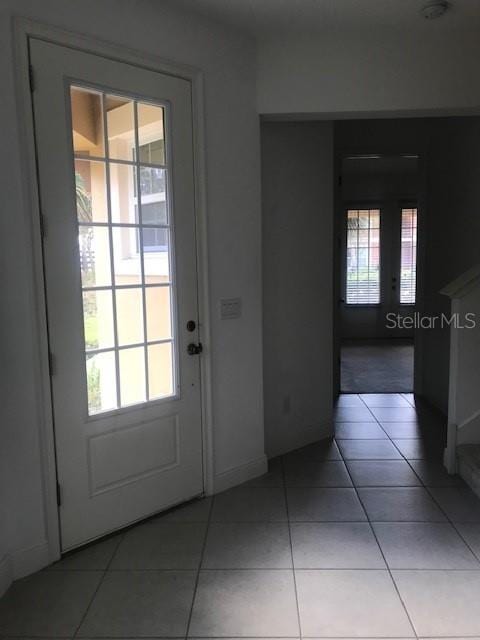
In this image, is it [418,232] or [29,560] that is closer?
[29,560]

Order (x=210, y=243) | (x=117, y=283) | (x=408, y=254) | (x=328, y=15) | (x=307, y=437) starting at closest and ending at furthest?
(x=117, y=283)
(x=328, y=15)
(x=210, y=243)
(x=307, y=437)
(x=408, y=254)

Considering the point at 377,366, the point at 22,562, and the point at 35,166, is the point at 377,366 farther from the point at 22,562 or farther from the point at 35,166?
the point at 35,166

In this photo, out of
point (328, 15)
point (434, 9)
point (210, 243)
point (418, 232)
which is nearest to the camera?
point (434, 9)

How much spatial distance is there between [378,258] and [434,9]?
6.56 m

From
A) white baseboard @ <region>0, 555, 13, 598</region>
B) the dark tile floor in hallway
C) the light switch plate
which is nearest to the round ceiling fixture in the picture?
the light switch plate

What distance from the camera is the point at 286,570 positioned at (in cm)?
237

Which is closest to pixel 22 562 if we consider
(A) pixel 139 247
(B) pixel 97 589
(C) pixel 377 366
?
(B) pixel 97 589

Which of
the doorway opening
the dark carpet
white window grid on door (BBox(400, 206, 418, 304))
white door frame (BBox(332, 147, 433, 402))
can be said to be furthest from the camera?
white window grid on door (BBox(400, 206, 418, 304))

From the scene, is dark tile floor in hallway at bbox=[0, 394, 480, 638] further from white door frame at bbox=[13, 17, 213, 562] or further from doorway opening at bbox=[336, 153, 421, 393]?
doorway opening at bbox=[336, 153, 421, 393]

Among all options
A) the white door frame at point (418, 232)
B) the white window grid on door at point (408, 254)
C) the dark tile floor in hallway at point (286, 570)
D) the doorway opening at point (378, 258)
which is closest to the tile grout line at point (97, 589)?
the dark tile floor in hallway at point (286, 570)

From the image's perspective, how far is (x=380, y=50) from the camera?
3.13 meters

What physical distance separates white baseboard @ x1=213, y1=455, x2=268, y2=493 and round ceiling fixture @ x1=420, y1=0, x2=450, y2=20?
2796 mm

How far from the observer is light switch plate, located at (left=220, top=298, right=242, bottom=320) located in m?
3.09

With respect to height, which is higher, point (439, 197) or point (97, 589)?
point (439, 197)
